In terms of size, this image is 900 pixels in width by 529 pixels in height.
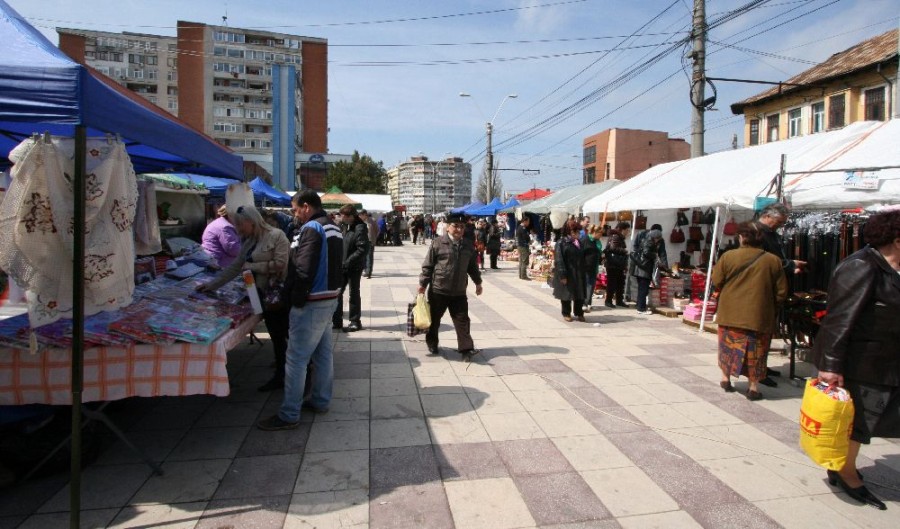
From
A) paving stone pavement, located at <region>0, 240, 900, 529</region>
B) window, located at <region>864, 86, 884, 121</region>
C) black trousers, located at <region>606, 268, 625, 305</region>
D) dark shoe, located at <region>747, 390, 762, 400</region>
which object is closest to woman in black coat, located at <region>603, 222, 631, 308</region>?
black trousers, located at <region>606, 268, 625, 305</region>

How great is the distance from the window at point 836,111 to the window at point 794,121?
2418 millimetres

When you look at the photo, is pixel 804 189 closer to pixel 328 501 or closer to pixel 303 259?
pixel 303 259

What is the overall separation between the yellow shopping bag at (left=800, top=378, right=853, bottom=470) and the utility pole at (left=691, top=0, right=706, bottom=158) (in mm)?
9842

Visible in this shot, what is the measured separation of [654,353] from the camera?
657cm

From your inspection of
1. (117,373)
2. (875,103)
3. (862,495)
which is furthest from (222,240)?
(875,103)

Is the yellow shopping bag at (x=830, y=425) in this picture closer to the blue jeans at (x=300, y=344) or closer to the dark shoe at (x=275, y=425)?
the blue jeans at (x=300, y=344)

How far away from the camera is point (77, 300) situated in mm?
2631

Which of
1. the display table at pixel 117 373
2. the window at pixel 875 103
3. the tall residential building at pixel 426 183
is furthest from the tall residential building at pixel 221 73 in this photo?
the display table at pixel 117 373

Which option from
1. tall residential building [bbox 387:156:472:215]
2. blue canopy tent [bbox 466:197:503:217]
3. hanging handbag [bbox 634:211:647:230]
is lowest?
hanging handbag [bbox 634:211:647:230]

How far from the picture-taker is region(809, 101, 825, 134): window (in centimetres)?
2592

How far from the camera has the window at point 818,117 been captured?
25.9 m

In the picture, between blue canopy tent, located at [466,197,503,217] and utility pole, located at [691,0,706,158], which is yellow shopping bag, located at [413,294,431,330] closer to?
utility pole, located at [691,0,706,158]

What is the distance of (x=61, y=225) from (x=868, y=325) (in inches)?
173

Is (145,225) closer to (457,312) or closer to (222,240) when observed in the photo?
(222,240)
